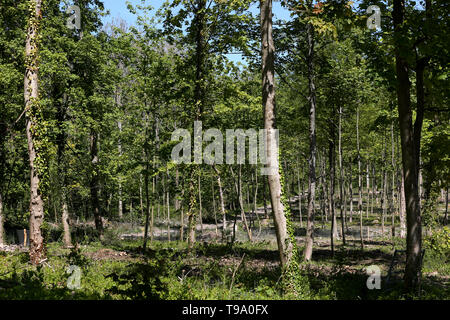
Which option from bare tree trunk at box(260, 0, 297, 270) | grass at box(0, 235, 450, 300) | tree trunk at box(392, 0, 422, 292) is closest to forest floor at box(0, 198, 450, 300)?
grass at box(0, 235, 450, 300)

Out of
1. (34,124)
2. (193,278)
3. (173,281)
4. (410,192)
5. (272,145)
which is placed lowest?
(193,278)

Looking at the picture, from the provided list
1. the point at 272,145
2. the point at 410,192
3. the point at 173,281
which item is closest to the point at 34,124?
the point at 173,281

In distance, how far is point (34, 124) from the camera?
33.3ft

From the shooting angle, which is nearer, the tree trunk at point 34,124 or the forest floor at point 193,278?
the forest floor at point 193,278

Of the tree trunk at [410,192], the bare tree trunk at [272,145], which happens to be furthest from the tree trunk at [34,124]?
the tree trunk at [410,192]

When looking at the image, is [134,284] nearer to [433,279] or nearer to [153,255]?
[153,255]

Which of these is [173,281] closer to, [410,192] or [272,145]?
[272,145]

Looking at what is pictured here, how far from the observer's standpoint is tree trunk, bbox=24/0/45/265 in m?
10.0

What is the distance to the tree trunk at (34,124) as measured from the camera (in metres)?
10.0

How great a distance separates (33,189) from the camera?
33.2 ft

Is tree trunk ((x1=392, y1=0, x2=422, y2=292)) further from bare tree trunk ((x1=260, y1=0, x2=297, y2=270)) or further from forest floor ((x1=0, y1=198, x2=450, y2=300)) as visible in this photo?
bare tree trunk ((x1=260, y1=0, x2=297, y2=270))

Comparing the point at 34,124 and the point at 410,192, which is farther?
the point at 34,124

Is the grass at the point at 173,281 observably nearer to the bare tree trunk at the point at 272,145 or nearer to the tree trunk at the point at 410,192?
the tree trunk at the point at 410,192
